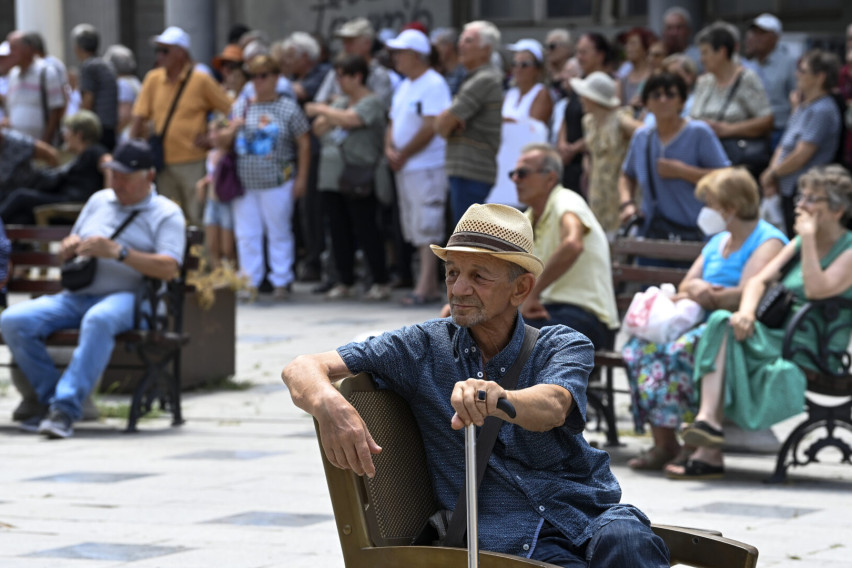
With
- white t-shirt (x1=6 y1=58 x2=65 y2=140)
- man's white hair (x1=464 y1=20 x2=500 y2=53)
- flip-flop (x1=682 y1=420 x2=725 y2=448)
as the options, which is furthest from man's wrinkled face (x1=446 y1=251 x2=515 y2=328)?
white t-shirt (x1=6 y1=58 x2=65 y2=140)

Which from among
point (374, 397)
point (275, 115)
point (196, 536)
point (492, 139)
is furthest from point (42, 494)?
point (275, 115)

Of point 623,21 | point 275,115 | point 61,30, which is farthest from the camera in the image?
point 61,30

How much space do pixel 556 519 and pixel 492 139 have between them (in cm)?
903

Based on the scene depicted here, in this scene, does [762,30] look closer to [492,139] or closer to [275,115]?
[492,139]

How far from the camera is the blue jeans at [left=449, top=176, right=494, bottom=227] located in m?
12.7

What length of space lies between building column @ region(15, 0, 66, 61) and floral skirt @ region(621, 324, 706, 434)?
16731mm

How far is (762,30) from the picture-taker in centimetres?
1324

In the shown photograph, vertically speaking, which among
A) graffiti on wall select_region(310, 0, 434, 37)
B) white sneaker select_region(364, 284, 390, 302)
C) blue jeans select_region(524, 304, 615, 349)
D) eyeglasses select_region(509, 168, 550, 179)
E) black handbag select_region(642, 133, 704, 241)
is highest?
graffiti on wall select_region(310, 0, 434, 37)

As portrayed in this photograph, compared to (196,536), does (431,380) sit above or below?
above

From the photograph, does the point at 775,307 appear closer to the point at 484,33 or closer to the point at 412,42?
the point at 484,33

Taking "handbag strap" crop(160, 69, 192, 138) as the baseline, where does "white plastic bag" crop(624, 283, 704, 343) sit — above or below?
below

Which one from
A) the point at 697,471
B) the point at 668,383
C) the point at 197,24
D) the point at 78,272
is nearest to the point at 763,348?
the point at 668,383

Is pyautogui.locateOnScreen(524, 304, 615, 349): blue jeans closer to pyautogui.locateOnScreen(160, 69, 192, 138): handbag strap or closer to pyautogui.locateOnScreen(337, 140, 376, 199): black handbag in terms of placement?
pyautogui.locateOnScreen(337, 140, 376, 199): black handbag

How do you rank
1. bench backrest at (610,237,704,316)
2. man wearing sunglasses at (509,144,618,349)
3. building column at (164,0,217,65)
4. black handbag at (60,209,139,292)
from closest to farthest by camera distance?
man wearing sunglasses at (509,144,618,349) < bench backrest at (610,237,704,316) < black handbag at (60,209,139,292) < building column at (164,0,217,65)
